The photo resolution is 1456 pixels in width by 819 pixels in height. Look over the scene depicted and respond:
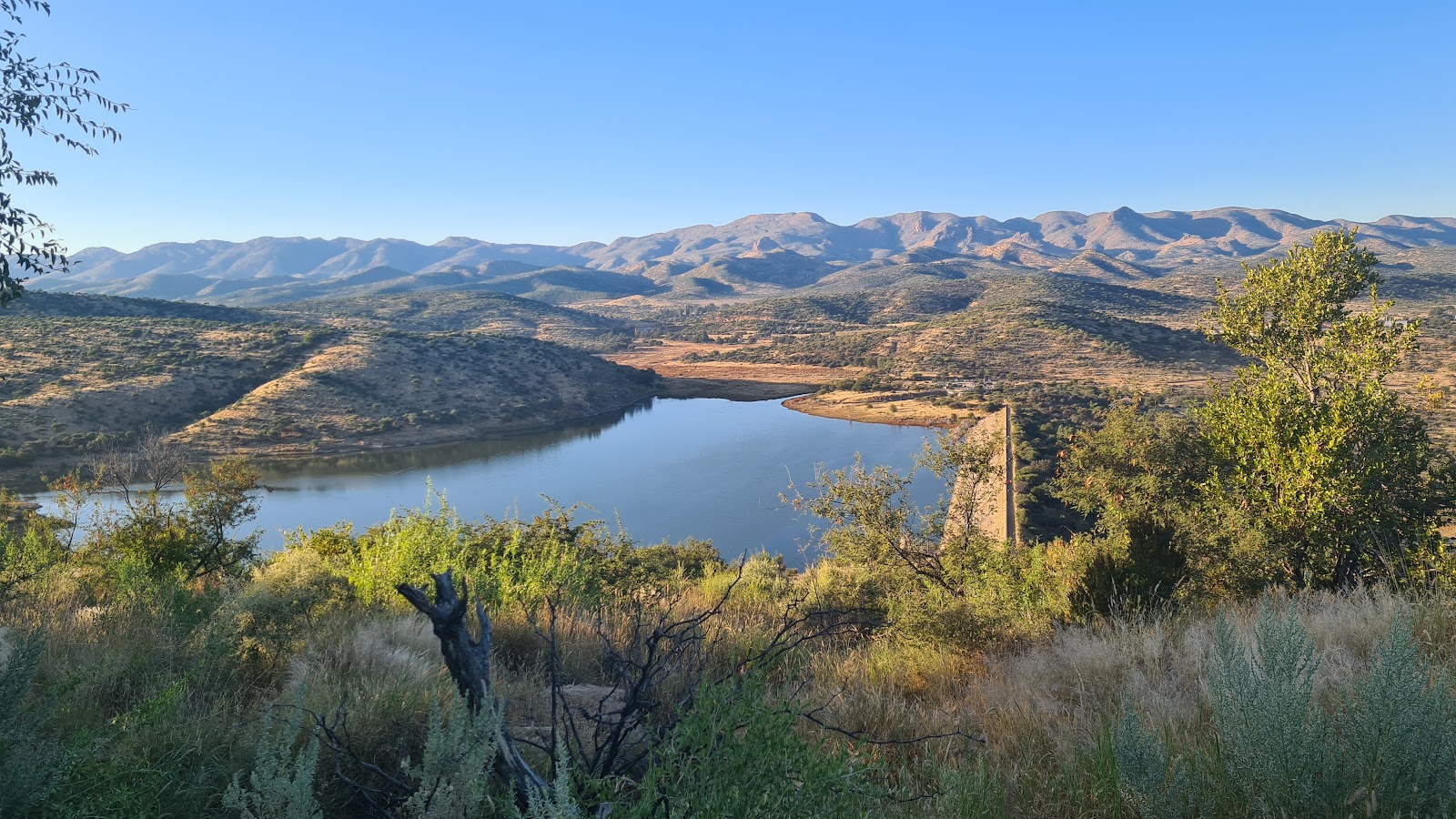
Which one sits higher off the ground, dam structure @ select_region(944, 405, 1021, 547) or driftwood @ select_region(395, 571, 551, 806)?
driftwood @ select_region(395, 571, 551, 806)

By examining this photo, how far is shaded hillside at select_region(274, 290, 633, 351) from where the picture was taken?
99750 millimetres

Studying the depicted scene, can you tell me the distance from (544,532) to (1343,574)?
12387mm

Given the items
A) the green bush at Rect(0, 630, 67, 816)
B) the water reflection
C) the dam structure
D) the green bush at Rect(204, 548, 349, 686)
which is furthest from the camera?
the water reflection

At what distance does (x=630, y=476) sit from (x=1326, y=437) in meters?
34.4

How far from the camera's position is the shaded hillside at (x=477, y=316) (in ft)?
327

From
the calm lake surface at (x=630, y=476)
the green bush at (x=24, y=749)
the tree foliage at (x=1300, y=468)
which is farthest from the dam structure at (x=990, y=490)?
the green bush at (x=24, y=749)

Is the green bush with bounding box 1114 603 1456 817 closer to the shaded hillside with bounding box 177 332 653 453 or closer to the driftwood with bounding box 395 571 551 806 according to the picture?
the driftwood with bounding box 395 571 551 806

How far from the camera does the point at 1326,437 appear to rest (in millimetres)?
9055

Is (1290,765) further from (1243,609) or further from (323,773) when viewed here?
(1243,609)

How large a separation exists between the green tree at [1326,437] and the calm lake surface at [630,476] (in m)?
13.9

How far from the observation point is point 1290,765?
7.48 ft

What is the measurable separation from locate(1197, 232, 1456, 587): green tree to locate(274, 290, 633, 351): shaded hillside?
8679 centimetres

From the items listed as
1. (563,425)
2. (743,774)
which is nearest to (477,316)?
(563,425)

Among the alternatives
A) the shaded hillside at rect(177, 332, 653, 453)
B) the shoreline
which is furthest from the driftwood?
the shaded hillside at rect(177, 332, 653, 453)
